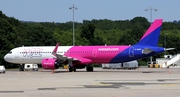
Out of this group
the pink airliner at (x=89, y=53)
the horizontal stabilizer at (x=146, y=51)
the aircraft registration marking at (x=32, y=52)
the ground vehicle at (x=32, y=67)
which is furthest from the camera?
the ground vehicle at (x=32, y=67)

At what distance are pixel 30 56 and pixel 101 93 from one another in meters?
35.8

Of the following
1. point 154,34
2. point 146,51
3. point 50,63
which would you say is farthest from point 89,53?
point 154,34

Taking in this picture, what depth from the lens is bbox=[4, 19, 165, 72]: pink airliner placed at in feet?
174

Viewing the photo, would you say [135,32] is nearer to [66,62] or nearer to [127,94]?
[66,62]

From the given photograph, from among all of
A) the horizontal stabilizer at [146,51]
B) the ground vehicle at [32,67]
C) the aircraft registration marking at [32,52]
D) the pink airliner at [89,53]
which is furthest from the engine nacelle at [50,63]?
the ground vehicle at [32,67]

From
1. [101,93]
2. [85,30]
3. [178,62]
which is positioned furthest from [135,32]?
[101,93]

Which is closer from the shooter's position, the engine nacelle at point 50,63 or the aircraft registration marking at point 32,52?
the engine nacelle at point 50,63

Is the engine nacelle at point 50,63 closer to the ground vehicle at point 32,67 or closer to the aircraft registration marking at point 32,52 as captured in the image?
the aircraft registration marking at point 32,52

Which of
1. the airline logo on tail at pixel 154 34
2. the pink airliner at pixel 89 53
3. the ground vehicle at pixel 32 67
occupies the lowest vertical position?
the ground vehicle at pixel 32 67

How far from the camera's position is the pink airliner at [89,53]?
53.2 meters

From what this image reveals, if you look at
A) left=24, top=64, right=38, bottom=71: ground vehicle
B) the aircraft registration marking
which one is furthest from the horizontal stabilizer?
left=24, top=64, right=38, bottom=71: ground vehicle

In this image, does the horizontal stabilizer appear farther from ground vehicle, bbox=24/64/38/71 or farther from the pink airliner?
ground vehicle, bbox=24/64/38/71

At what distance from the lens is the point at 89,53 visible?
2210 inches

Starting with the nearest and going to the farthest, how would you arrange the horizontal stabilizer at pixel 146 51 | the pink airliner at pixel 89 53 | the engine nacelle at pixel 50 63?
1. the horizontal stabilizer at pixel 146 51
2. the pink airliner at pixel 89 53
3. the engine nacelle at pixel 50 63
